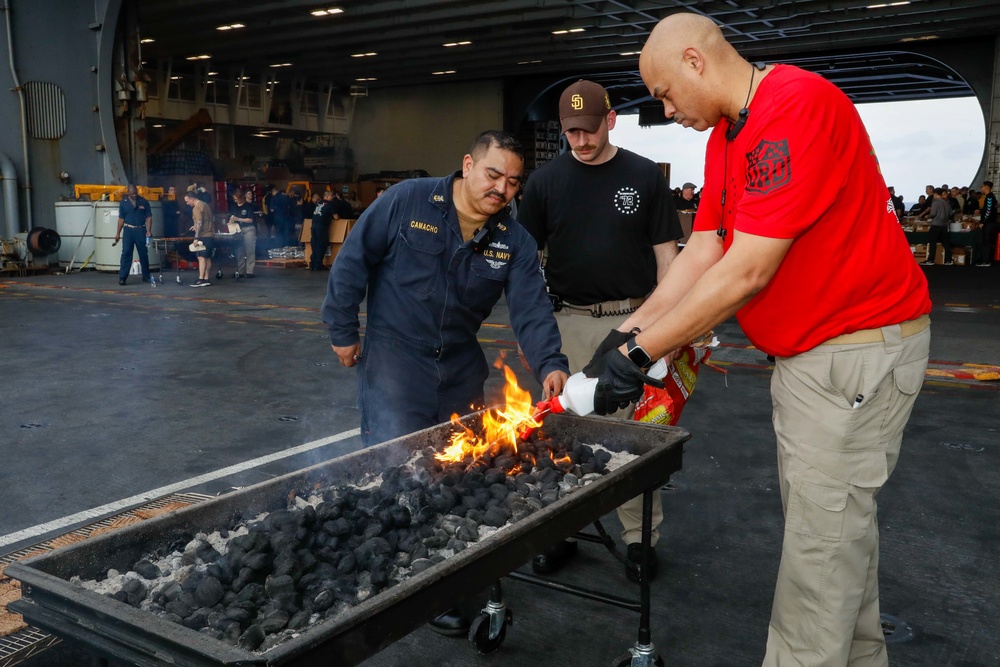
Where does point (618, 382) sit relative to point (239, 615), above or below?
above

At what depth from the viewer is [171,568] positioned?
211 cm

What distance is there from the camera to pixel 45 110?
1708 centimetres

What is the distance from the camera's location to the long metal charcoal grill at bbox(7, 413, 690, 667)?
156 centimetres

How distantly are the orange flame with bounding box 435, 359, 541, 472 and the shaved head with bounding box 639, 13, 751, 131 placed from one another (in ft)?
4.13

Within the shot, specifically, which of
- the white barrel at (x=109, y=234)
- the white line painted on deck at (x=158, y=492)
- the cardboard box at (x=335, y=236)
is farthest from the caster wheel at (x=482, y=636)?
the cardboard box at (x=335, y=236)

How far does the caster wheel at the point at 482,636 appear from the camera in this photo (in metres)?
3.01

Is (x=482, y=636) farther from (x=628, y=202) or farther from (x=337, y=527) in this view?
(x=628, y=202)

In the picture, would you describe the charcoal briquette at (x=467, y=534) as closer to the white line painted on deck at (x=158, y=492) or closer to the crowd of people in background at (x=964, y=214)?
the white line painted on deck at (x=158, y=492)

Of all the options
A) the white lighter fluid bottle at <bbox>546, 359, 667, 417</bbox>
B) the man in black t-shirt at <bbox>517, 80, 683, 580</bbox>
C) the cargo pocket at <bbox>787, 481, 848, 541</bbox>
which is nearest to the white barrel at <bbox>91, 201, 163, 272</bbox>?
the man in black t-shirt at <bbox>517, 80, 683, 580</bbox>

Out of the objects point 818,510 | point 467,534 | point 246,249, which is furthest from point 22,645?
point 246,249

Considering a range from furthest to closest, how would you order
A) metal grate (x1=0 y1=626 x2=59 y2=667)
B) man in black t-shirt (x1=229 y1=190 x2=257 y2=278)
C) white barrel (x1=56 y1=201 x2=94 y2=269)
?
white barrel (x1=56 y1=201 x2=94 y2=269) → man in black t-shirt (x1=229 y1=190 x2=257 y2=278) → metal grate (x1=0 y1=626 x2=59 y2=667)

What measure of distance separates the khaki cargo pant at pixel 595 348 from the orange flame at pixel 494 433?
0.80 meters

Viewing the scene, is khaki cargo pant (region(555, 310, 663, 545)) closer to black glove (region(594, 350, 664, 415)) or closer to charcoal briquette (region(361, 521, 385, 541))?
black glove (region(594, 350, 664, 415))

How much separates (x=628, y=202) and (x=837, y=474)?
1.92 m
